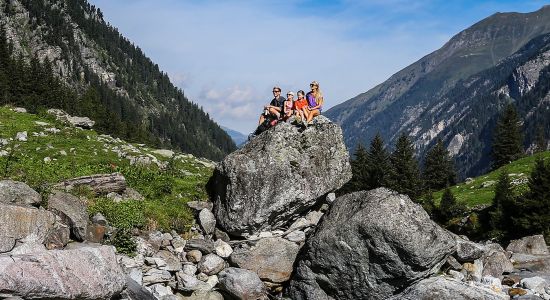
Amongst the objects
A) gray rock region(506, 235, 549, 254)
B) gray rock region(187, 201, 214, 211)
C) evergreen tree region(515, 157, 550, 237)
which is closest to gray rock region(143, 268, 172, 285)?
gray rock region(187, 201, 214, 211)

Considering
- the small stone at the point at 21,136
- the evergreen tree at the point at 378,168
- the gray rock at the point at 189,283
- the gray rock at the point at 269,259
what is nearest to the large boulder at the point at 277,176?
the gray rock at the point at 269,259

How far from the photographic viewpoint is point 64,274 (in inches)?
487

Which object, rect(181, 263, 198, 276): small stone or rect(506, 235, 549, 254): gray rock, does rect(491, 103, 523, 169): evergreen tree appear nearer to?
rect(506, 235, 549, 254): gray rock

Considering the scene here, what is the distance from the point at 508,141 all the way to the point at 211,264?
78.4m

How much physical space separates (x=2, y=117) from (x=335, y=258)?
2708 centimetres

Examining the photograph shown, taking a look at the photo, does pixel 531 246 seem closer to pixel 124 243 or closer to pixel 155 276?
pixel 155 276

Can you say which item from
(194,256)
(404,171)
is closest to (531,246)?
(194,256)

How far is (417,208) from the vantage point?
17828mm

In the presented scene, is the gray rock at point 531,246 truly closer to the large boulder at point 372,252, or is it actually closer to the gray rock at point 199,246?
the large boulder at point 372,252

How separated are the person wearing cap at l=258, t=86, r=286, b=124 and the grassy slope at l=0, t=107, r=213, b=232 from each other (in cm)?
501

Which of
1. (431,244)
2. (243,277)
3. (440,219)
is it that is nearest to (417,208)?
(431,244)

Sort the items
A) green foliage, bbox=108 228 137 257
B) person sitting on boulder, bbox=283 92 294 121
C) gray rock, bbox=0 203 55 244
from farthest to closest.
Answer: person sitting on boulder, bbox=283 92 294 121 < green foliage, bbox=108 228 137 257 < gray rock, bbox=0 203 55 244

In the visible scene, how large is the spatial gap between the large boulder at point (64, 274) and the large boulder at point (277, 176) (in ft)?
22.7

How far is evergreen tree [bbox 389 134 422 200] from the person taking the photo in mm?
63938
